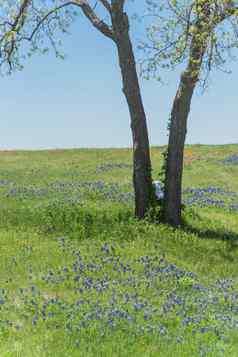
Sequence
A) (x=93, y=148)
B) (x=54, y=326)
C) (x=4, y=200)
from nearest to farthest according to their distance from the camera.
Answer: (x=54, y=326)
(x=4, y=200)
(x=93, y=148)

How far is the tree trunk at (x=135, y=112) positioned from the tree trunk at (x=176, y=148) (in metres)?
0.62

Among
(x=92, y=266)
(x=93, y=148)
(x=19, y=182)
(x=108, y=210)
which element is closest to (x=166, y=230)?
(x=108, y=210)

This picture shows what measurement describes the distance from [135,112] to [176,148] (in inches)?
65.2

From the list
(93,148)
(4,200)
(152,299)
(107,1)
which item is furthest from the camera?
(93,148)

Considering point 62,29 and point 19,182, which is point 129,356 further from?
point 19,182

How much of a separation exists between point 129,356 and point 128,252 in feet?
20.0

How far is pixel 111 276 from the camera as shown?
1283cm

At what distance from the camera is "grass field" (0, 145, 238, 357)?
9.35 meters

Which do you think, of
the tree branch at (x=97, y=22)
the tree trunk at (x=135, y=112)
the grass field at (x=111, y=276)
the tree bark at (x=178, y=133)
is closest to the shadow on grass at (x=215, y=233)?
the grass field at (x=111, y=276)

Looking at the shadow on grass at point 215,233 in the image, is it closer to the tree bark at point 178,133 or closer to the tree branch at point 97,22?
the tree bark at point 178,133

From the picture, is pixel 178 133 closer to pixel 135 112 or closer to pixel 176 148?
pixel 176 148

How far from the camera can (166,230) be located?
59.5ft

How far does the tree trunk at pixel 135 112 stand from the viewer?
1941 centimetres

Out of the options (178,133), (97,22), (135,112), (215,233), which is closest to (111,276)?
(215,233)
